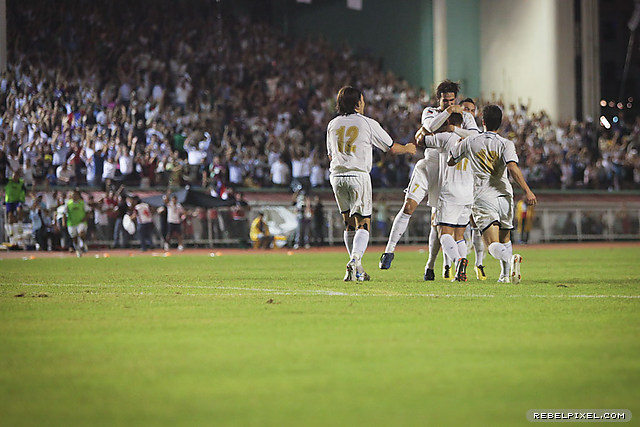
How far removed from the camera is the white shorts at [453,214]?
1268 centimetres

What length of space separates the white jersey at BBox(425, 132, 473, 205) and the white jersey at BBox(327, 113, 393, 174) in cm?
73

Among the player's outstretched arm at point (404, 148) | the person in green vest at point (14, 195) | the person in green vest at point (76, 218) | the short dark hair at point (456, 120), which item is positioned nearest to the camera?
the player's outstretched arm at point (404, 148)

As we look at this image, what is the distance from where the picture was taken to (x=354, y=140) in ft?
40.1

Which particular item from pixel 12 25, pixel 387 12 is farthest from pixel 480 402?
pixel 387 12

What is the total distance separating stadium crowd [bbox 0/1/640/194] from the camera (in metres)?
30.6

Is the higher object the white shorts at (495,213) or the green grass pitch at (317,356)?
the white shorts at (495,213)

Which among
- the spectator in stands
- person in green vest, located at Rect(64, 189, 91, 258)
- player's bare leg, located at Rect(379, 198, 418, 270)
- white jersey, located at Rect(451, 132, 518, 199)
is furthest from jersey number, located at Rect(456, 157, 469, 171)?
the spectator in stands

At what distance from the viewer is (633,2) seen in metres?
87.1

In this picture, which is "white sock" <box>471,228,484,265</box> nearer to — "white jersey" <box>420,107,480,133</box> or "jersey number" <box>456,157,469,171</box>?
"jersey number" <box>456,157,469,171</box>

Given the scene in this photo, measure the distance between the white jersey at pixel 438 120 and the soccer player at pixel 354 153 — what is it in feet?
1.66

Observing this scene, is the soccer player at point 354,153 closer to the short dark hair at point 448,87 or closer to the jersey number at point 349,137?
the jersey number at point 349,137

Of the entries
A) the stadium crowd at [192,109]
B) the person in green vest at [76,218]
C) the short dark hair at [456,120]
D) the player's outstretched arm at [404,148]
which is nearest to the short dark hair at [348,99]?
the player's outstretched arm at [404,148]

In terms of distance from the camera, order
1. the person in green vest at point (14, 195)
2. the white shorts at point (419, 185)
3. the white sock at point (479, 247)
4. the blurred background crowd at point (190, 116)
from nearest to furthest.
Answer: the white shorts at point (419, 185), the white sock at point (479, 247), the person in green vest at point (14, 195), the blurred background crowd at point (190, 116)

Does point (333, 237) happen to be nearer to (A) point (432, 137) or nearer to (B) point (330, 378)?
(A) point (432, 137)
